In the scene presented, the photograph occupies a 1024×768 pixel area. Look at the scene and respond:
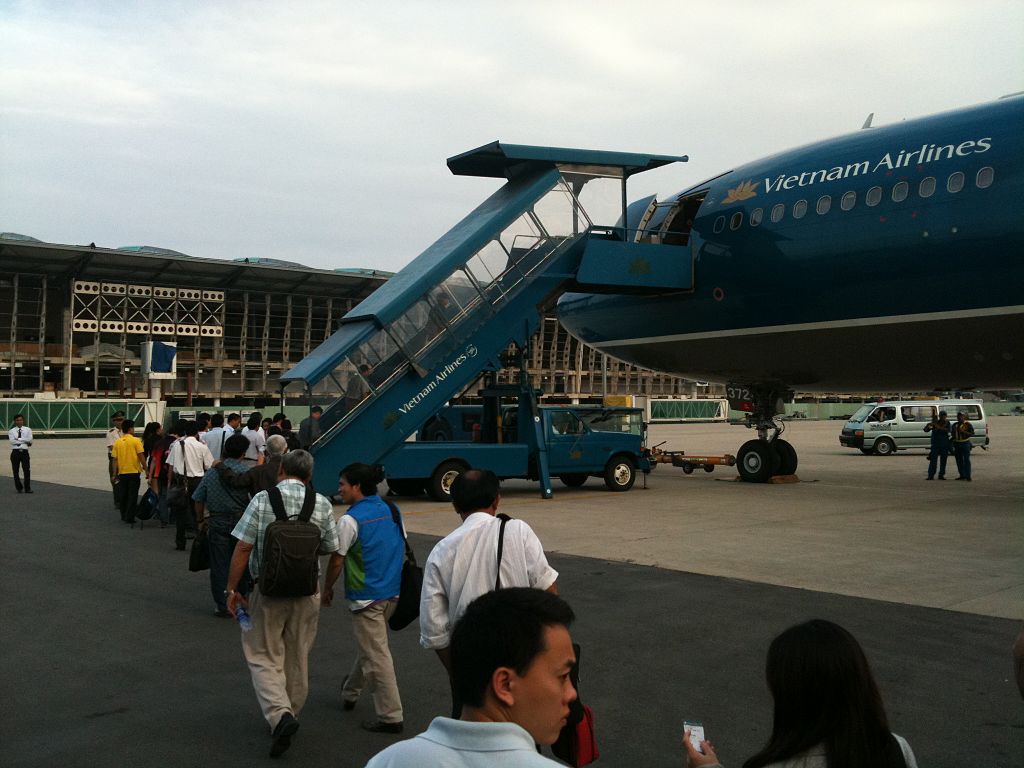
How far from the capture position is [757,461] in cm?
2188

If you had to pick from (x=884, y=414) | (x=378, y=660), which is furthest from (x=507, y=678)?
(x=884, y=414)

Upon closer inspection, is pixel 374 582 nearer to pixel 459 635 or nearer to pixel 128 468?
pixel 459 635

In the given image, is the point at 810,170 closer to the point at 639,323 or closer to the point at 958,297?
the point at 958,297

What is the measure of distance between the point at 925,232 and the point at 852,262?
1350 mm

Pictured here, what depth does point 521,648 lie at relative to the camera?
2258mm

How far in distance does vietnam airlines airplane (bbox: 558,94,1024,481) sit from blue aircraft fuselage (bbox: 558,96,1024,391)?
0.9 inches

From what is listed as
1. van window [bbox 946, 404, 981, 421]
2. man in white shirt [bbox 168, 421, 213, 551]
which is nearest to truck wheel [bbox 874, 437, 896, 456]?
van window [bbox 946, 404, 981, 421]

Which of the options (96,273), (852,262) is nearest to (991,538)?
(852,262)

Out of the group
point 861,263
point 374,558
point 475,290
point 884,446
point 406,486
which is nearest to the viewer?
point 374,558

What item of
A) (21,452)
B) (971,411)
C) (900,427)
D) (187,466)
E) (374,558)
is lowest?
(21,452)

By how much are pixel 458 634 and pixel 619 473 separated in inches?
718

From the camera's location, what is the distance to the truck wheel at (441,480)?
59.4ft

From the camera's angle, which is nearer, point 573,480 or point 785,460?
point 573,480

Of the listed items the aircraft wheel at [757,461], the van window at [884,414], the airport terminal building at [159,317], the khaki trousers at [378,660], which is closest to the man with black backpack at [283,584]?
the khaki trousers at [378,660]
